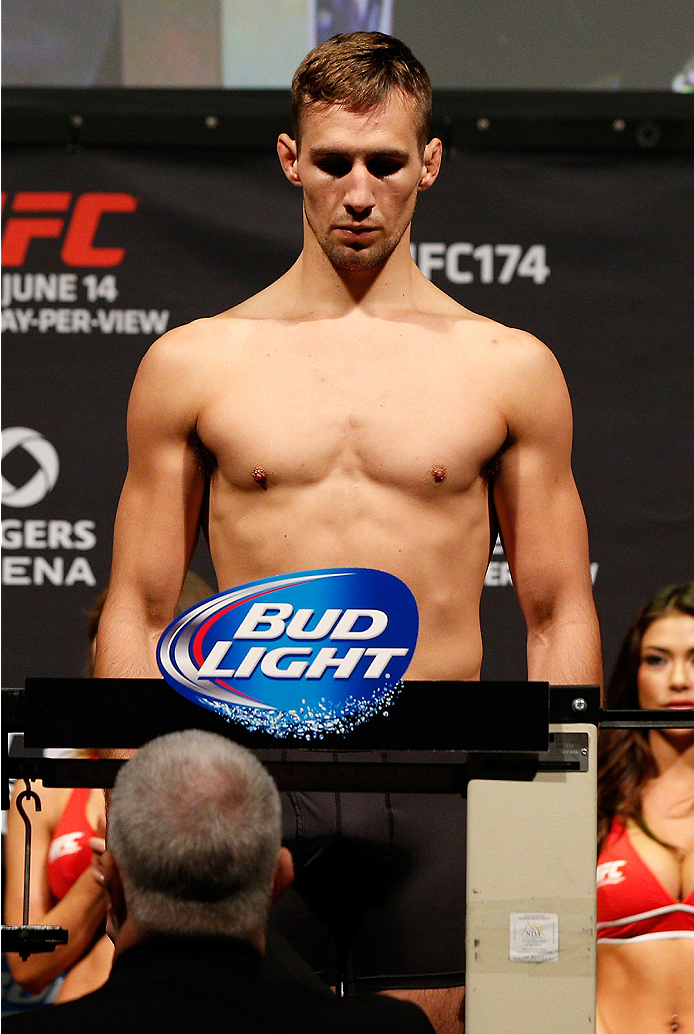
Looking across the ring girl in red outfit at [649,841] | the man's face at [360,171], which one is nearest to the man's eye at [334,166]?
the man's face at [360,171]

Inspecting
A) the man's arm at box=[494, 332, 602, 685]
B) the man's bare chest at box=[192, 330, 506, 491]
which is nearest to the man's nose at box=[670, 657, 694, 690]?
the man's arm at box=[494, 332, 602, 685]

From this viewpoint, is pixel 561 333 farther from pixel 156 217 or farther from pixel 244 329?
pixel 244 329

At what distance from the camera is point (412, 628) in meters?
1.50

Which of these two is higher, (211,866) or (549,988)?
(211,866)

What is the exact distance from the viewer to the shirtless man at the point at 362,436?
2.00 metres

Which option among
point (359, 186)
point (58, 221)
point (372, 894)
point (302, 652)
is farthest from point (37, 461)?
point (302, 652)

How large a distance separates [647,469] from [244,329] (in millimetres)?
1381

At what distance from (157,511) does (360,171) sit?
546 millimetres

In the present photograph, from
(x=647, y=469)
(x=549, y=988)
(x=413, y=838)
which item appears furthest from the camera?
(x=647, y=469)

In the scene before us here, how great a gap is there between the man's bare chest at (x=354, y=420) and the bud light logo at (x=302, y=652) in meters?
0.52

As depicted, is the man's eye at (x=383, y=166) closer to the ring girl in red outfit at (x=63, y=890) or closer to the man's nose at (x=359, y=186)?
the man's nose at (x=359, y=186)

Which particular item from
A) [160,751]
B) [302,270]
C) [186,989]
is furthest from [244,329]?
[186,989]

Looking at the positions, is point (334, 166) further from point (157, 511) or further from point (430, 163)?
point (157, 511)

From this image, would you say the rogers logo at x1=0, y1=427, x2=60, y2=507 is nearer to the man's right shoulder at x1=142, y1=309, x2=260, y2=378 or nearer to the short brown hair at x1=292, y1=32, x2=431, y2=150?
the man's right shoulder at x1=142, y1=309, x2=260, y2=378
